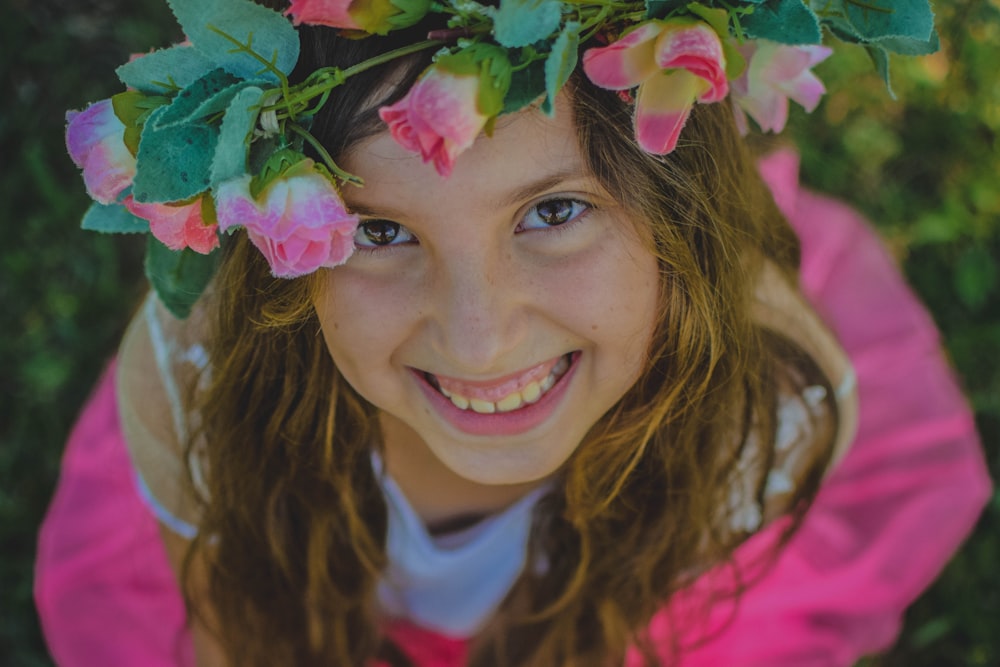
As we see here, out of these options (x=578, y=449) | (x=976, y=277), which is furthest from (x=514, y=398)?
(x=976, y=277)

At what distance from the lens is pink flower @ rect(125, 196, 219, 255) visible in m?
1.16

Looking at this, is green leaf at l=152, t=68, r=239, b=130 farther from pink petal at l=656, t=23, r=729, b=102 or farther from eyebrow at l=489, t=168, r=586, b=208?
pink petal at l=656, t=23, r=729, b=102

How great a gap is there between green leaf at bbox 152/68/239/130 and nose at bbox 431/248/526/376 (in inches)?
11.8

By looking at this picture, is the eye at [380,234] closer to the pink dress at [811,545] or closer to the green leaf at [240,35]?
the green leaf at [240,35]

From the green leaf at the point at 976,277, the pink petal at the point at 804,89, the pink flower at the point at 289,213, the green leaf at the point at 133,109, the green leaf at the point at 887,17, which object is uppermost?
the green leaf at the point at 133,109

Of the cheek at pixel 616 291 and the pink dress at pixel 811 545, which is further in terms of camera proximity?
the pink dress at pixel 811 545

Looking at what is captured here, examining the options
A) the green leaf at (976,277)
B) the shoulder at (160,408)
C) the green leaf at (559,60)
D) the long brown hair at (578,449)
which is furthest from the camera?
the green leaf at (976,277)

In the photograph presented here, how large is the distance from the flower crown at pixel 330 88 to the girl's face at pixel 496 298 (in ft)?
0.31

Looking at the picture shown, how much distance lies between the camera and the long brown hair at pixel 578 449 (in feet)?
4.37

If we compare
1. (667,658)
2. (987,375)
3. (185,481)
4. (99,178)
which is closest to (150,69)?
(99,178)

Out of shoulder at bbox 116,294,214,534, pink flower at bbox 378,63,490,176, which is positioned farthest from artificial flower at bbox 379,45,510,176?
shoulder at bbox 116,294,214,534

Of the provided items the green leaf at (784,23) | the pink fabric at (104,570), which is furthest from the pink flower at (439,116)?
the pink fabric at (104,570)

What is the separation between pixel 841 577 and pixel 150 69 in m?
1.58

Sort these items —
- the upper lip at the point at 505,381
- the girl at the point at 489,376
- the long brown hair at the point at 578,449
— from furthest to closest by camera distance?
the upper lip at the point at 505,381 → the long brown hair at the point at 578,449 → the girl at the point at 489,376
